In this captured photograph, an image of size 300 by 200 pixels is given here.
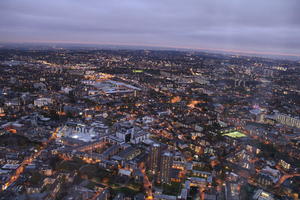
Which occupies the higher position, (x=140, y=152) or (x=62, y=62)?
(x=62, y=62)

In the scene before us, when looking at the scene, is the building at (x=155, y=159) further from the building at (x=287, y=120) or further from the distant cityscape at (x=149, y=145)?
the building at (x=287, y=120)

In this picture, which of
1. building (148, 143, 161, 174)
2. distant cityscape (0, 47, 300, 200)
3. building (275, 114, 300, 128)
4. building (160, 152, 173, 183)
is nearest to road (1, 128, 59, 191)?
distant cityscape (0, 47, 300, 200)

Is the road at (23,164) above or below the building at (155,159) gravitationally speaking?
below

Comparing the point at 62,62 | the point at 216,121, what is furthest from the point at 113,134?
the point at 62,62

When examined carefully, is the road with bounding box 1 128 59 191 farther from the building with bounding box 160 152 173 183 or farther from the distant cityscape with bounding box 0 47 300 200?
the building with bounding box 160 152 173 183

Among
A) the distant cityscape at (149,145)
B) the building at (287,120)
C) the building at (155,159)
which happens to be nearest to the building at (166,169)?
the distant cityscape at (149,145)

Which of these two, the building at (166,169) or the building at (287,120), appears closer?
the building at (166,169)

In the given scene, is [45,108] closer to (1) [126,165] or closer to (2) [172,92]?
(1) [126,165]

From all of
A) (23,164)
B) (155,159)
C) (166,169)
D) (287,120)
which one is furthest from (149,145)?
(287,120)

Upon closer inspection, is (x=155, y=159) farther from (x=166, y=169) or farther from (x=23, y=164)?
(x=23, y=164)
